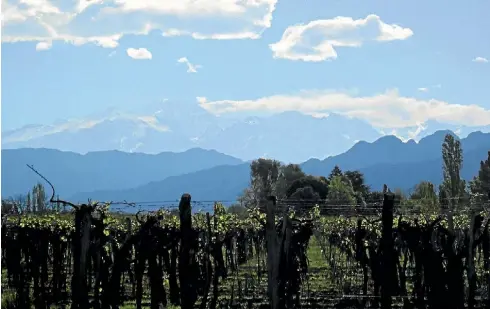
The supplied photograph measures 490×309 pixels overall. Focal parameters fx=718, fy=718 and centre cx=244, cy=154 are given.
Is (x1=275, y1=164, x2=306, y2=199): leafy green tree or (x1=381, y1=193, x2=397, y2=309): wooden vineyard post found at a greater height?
(x1=275, y1=164, x2=306, y2=199): leafy green tree

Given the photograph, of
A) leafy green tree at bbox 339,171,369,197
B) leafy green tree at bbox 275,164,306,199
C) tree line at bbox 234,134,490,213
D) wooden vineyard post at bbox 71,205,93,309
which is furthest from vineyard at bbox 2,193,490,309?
leafy green tree at bbox 339,171,369,197

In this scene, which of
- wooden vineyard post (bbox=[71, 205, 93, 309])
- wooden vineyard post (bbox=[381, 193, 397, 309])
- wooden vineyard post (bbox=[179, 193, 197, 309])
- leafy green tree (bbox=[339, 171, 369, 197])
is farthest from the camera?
leafy green tree (bbox=[339, 171, 369, 197])

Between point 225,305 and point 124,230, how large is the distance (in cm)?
933

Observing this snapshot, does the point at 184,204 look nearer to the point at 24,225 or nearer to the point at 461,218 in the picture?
the point at 24,225

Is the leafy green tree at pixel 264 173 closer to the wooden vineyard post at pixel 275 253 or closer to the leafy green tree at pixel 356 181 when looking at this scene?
the leafy green tree at pixel 356 181

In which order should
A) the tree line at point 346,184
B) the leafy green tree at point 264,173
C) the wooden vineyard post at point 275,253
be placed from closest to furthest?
the wooden vineyard post at point 275,253 < the tree line at point 346,184 < the leafy green tree at point 264,173

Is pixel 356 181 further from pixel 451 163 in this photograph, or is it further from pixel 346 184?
pixel 451 163

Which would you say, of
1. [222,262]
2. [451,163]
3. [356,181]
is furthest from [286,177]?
[222,262]

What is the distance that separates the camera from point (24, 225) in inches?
788

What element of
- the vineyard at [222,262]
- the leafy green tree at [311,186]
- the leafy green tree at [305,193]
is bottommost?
the vineyard at [222,262]

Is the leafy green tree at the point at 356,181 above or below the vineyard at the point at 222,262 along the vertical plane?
above

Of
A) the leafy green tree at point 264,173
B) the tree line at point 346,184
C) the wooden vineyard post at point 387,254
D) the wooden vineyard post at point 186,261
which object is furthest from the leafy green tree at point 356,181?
the wooden vineyard post at point 186,261

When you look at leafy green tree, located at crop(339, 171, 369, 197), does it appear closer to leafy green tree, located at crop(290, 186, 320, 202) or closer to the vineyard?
leafy green tree, located at crop(290, 186, 320, 202)

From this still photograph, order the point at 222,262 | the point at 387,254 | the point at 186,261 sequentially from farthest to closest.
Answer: the point at 222,262, the point at 186,261, the point at 387,254
